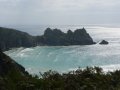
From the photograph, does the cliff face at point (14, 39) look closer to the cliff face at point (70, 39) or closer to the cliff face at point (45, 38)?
the cliff face at point (45, 38)

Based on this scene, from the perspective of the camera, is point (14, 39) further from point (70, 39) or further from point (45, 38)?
point (70, 39)

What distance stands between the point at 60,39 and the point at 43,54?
3352 cm

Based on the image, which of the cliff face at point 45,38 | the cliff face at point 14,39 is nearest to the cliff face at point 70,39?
the cliff face at point 45,38

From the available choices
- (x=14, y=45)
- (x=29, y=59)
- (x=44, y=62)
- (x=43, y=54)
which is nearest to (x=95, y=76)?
(x=44, y=62)

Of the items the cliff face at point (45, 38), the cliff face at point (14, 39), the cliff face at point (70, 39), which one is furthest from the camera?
the cliff face at point (70, 39)

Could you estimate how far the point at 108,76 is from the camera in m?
8.82

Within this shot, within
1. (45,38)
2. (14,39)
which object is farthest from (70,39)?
(14,39)

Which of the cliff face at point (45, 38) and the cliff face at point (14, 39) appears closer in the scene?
the cliff face at point (14, 39)

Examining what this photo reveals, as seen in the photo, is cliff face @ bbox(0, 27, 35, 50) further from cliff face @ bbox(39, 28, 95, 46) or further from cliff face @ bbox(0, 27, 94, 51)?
cliff face @ bbox(39, 28, 95, 46)

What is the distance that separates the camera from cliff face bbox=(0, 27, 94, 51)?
145 meters

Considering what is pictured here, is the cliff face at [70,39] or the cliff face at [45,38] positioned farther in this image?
the cliff face at [70,39]

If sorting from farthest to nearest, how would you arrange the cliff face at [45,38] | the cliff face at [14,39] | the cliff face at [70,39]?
the cliff face at [70,39] → the cliff face at [45,38] → the cliff face at [14,39]

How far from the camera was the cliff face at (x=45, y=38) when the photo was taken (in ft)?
477

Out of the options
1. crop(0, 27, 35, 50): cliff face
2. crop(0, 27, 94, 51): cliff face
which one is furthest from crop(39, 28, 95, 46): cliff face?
crop(0, 27, 35, 50): cliff face
